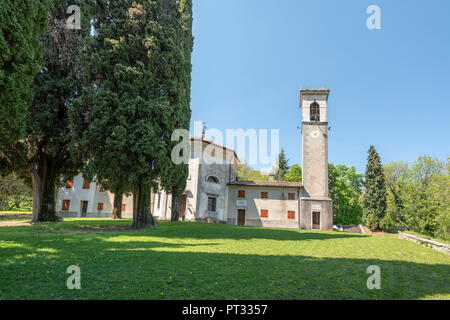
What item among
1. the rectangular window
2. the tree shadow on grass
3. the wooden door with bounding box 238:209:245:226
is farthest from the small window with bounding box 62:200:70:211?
the tree shadow on grass

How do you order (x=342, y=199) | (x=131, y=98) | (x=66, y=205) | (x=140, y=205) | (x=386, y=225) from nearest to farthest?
(x=131, y=98)
(x=140, y=205)
(x=386, y=225)
(x=66, y=205)
(x=342, y=199)

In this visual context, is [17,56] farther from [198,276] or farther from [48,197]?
[48,197]

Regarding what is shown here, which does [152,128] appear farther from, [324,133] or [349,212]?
[349,212]

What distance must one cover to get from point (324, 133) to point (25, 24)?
82.6 ft

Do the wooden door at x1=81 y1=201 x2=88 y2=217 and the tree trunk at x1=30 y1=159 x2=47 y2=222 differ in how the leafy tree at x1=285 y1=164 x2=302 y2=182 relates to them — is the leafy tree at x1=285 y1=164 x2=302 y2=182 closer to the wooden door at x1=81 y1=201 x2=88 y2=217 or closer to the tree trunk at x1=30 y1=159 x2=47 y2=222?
the wooden door at x1=81 y1=201 x2=88 y2=217

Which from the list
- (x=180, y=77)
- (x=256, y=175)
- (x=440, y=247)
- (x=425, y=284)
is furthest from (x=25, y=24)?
(x=256, y=175)

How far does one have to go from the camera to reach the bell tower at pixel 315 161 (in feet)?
79.9

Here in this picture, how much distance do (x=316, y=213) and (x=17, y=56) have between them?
80.7 feet

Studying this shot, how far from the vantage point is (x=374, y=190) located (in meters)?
30.4

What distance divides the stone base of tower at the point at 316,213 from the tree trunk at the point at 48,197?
20826 millimetres

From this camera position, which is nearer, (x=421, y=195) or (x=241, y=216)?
(x=241, y=216)

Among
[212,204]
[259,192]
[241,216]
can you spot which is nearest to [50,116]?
[212,204]

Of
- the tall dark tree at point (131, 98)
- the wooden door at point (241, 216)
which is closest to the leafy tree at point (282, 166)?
the wooden door at point (241, 216)

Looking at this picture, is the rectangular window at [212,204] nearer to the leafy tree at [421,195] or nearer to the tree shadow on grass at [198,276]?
the tree shadow on grass at [198,276]
